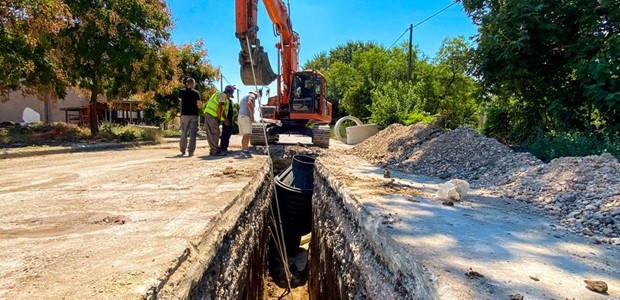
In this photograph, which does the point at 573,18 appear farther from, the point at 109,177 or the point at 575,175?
the point at 109,177

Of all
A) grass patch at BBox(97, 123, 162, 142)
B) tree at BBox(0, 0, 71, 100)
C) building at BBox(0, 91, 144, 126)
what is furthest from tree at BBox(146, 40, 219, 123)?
tree at BBox(0, 0, 71, 100)

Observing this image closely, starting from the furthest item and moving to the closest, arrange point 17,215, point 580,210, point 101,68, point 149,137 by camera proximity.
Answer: point 149,137 → point 101,68 → point 580,210 → point 17,215

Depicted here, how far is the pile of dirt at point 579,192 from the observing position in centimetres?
301

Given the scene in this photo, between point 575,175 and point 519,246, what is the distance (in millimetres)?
2301

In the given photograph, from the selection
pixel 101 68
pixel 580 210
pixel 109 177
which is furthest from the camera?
pixel 101 68

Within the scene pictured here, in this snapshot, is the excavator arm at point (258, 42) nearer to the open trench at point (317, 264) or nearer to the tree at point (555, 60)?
the open trench at point (317, 264)

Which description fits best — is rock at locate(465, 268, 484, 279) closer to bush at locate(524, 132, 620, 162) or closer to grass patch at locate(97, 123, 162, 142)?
bush at locate(524, 132, 620, 162)

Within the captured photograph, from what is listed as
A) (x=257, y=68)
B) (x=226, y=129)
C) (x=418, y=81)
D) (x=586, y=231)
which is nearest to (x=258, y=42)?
(x=257, y=68)

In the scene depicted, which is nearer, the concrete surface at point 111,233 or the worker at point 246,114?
the concrete surface at point 111,233

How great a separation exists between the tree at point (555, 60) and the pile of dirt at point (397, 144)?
1622mm

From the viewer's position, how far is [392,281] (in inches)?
89.3

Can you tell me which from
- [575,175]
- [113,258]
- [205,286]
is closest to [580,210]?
[575,175]

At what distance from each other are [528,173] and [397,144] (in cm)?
435

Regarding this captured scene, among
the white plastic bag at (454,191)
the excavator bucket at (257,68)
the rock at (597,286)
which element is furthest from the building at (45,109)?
the rock at (597,286)
